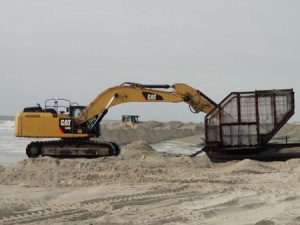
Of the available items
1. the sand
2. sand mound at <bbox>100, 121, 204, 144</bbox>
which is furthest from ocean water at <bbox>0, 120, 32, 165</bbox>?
the sand

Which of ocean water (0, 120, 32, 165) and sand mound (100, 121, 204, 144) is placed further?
sand mound (100, 121, 204, 144)

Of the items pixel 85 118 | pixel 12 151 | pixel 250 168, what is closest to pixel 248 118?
pixel 250 168

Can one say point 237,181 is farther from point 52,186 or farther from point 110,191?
point 52,186

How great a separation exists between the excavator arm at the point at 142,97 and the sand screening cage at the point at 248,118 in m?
0.66

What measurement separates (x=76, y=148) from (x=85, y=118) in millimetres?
1008

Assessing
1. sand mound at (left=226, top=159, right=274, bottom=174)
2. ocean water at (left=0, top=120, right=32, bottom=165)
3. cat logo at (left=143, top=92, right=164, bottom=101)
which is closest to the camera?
sand mound at (left=226, top=159, right=274, bottom=174)

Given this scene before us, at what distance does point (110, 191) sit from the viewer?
8.55 metres

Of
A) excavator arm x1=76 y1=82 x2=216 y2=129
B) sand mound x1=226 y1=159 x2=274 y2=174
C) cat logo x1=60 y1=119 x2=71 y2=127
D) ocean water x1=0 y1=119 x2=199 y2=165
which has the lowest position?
ocean water x1=0 y1=119 x2=199 y2=165

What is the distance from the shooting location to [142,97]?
1427 cm

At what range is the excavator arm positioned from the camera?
1392cm

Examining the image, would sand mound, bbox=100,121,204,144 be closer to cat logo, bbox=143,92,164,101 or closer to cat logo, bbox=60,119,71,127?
cat logo, bbox=60,119,71,127

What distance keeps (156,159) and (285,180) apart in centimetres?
505

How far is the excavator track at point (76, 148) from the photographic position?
14.4 m

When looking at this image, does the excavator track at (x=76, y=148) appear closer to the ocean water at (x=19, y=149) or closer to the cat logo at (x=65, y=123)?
the cat logo at (x=65, y=123)
